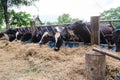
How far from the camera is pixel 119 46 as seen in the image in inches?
216

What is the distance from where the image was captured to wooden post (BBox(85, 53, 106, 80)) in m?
3.98

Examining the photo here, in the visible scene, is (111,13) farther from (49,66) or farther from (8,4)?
(49,66)

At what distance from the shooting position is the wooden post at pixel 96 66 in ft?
13.0

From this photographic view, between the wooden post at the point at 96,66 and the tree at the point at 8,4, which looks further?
the tree at the point at 8,4

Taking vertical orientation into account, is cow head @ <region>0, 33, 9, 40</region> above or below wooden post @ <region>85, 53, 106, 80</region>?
below

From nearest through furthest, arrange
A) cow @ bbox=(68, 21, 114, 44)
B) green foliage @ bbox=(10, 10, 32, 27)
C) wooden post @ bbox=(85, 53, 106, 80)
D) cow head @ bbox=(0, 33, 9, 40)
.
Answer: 1. wooden post @ bbox=(85, 53, 106, 80)
2. cow @ bbox=(68, 21, 114, 44)
3. cow head @ bbox=(0, 33, 9, 40)
4. green foliage @ bbox=(10, 10, 32, 27)

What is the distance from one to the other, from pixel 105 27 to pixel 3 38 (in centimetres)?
702

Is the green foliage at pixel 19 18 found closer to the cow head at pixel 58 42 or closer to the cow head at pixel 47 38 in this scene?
the cow head at pixel 47 38


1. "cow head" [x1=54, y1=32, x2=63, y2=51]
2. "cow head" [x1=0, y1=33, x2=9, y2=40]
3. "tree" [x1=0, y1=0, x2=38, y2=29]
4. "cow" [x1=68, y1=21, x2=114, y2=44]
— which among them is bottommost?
"cow head" [x1=0, y1=33, x2=9, y2=40]

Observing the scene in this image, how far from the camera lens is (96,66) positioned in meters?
3.98

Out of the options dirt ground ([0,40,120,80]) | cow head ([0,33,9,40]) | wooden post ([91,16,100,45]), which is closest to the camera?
dirt ground ([0,40,120,80])

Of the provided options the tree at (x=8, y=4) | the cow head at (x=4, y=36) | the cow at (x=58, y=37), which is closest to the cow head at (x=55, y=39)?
the cow at (x=58, y=37)

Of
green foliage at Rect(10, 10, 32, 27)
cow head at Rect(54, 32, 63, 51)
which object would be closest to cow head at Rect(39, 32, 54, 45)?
cow head at Rect(54, 32, 63, 51)

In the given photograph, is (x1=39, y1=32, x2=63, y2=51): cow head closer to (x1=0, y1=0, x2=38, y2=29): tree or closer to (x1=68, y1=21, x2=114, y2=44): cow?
(x1=68, y1=21, x2=114, y2=44): cow
